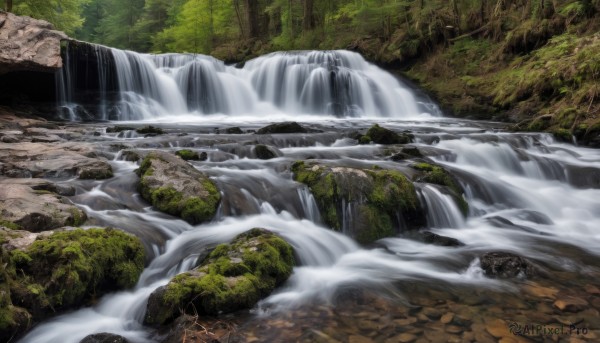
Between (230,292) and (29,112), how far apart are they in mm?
13176

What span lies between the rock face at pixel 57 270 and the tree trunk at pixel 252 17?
24278mm

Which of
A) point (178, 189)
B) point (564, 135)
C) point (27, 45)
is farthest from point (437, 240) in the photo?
point (27, 45)

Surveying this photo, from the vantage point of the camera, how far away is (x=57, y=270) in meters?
3.28

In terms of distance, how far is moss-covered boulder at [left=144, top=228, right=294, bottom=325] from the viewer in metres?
3.26

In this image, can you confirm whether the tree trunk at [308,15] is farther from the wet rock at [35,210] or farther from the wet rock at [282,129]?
the wet rock at [35,210]

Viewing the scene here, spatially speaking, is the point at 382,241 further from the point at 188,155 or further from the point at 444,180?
the point at 188,155

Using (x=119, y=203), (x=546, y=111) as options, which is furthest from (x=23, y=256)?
(x=546, y=111)

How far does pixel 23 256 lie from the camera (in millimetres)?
3209

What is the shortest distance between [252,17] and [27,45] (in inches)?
661

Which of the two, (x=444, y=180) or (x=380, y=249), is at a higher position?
(x=444, y=180)

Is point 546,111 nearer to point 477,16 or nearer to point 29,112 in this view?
point 477,16

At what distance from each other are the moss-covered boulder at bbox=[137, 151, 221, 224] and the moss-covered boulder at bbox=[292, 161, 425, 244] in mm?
1474

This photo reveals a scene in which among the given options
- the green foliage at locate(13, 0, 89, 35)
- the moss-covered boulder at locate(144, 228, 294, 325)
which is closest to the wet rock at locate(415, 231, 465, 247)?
the moss-covered boulder at locate(144, 228, 294, 325)

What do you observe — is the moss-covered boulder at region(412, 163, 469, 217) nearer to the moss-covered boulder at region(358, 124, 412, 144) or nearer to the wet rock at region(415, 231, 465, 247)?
the wet rock at region(415, 231, 465, 247)
